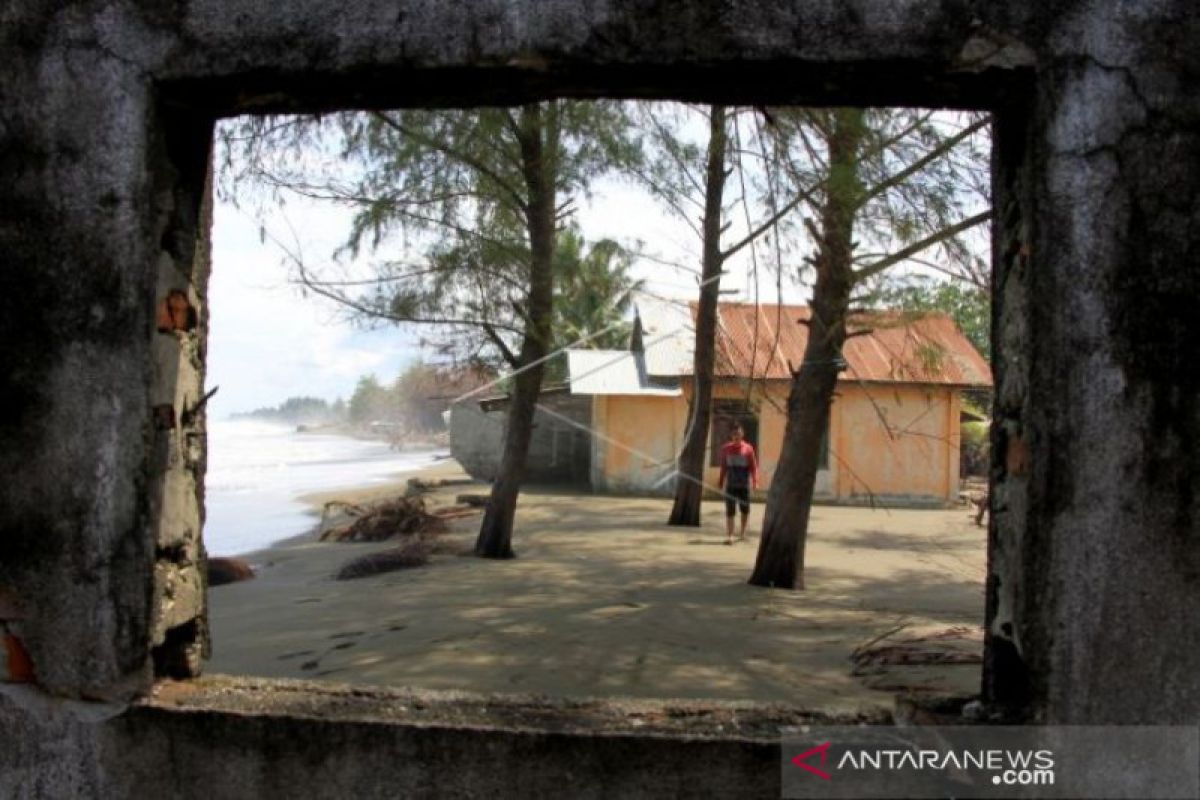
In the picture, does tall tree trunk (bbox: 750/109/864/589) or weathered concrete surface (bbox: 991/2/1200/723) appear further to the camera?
tall tree trunk (bbox: 750/109/864/589)

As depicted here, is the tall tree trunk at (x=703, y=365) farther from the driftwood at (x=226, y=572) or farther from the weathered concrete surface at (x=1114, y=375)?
the weathered concrete surface at (x=1114, y=375)

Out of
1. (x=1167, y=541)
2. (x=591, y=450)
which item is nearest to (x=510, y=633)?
(x=1167, y=541)

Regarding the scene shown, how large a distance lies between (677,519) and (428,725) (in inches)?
504

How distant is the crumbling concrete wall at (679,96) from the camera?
6.46ft

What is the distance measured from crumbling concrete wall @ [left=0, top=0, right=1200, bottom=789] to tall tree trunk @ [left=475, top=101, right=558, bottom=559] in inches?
280

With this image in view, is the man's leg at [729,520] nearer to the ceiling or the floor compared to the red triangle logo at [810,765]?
nearer to the floor

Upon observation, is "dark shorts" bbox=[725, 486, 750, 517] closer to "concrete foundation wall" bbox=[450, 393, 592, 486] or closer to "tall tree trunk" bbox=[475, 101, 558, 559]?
"tall tree trunk" bbox=[475, 101, 558, 559]

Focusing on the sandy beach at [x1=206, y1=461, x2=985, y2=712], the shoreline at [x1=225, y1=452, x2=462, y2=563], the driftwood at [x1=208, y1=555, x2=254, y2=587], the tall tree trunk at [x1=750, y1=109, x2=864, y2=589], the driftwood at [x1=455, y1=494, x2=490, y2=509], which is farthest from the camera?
the driftwood at [x1=455, y1=494, x2=490, y2=509]

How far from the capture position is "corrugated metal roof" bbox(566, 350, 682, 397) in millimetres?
18969

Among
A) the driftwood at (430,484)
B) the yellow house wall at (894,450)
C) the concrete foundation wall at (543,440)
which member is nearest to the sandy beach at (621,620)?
the yellow house wall at (894,450)

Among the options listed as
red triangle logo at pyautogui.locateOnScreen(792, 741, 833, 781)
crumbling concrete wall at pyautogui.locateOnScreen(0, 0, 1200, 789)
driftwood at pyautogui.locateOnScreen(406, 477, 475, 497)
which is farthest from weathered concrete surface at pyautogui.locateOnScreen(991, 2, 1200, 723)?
driftwood at pyautogui.locateOnScreen(406, 477, 475, 497)

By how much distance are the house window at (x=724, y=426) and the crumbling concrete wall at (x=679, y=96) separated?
52.6 feet

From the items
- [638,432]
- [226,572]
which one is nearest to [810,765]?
[226,572]

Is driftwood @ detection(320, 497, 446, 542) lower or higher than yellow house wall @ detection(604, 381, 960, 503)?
lower
